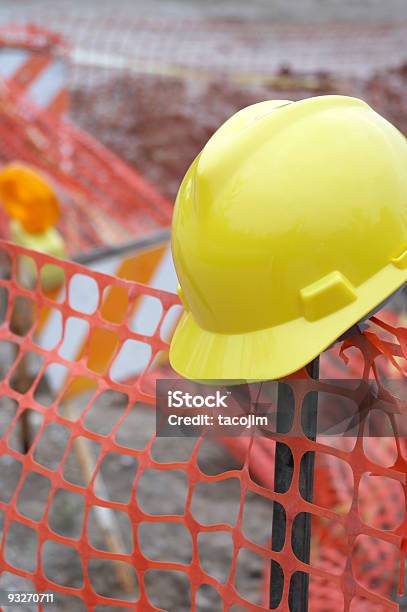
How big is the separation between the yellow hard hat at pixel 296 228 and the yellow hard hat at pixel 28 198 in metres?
2.69

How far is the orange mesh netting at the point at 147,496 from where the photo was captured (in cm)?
199

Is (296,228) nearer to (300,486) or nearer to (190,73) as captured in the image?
(300,486)

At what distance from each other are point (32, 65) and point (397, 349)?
4695 mm

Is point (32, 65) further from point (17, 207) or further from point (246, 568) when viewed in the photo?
point (246, 568)

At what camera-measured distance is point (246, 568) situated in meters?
4.01

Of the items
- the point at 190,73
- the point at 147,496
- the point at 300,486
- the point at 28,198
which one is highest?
the point at 300,486

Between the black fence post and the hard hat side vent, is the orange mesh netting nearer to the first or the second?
the black fence post

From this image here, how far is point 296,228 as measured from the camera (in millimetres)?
1688

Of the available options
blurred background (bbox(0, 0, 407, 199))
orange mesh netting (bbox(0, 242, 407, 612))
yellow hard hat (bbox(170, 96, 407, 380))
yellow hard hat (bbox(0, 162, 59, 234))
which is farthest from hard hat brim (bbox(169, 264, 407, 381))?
blurred background (bbox(0, 0, 407, 199))

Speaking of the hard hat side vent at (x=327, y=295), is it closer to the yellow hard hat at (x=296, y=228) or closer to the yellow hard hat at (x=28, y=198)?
the yellow hard hat at (x=296, y=228)

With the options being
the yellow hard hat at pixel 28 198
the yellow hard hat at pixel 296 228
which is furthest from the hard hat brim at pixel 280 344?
the yellow hard hat at pixel 28 198

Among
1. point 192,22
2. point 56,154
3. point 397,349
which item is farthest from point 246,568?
point 192,22

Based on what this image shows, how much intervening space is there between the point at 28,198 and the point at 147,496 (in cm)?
165

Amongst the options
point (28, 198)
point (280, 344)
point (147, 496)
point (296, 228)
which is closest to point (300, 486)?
point (280, 344)
